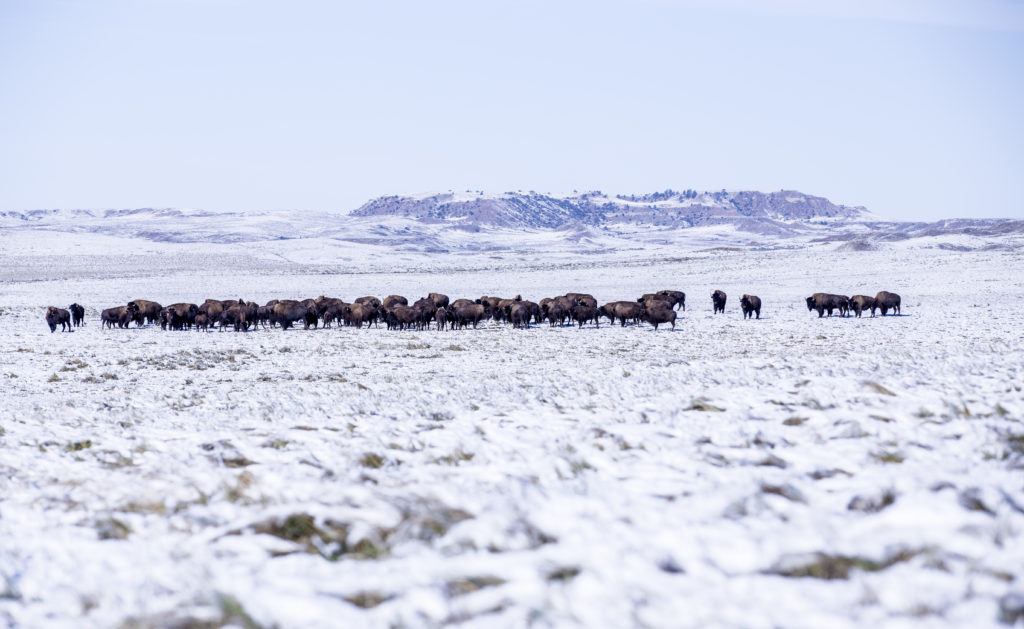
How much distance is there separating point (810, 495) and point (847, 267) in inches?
2281

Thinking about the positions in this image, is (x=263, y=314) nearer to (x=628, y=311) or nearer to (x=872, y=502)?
(x=628, y=311)

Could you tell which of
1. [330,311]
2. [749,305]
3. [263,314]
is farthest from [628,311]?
[263,314]

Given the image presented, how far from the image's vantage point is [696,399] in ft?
24.8

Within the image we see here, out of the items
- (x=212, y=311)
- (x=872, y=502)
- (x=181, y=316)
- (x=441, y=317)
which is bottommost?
(x=181, y=316)

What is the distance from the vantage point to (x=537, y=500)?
4430mm

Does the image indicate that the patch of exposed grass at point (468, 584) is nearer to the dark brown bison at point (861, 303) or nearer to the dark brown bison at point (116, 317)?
the dark brown bison at point (116, 317)

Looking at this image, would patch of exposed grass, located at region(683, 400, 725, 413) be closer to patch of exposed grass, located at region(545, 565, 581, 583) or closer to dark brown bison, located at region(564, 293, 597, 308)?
patch of exposed grass, located at region(545, 565, 581, 583)

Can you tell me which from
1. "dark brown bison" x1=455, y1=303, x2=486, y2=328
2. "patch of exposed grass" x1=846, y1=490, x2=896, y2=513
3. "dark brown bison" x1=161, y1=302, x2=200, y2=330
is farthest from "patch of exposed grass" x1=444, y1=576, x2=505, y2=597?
"dark brown bison" x1=161, y1=302, x2=200, y2=330

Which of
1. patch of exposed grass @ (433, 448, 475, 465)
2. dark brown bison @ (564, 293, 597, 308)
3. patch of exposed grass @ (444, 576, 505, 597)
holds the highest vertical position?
patch of exposed grass @ (444, 576, 505, 597)

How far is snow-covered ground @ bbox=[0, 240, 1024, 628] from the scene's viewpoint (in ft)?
10.6

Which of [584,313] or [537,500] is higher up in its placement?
[537,500]

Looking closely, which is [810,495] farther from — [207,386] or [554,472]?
[207,386]

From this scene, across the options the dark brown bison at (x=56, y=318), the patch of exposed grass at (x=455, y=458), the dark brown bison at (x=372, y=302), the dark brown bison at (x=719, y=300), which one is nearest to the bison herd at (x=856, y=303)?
the dark brown bison at (x=719, y=300)

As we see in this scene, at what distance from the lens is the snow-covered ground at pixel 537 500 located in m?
3.24
